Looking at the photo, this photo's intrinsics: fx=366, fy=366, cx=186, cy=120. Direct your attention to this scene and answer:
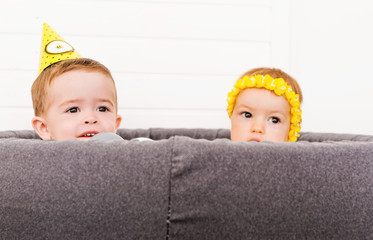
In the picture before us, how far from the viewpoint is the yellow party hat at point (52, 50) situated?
3.83 feet

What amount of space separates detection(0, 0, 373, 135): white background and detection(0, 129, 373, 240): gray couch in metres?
0.89

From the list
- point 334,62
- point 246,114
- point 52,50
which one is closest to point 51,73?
point 52,50

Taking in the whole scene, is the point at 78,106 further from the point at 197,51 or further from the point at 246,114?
the point at 197,51

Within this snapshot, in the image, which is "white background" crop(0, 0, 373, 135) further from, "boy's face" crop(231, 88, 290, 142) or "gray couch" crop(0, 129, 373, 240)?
"gray couch" crop(0, 129, 373, 240)

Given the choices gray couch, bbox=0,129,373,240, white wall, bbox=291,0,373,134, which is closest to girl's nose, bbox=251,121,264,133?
gray couch, bbox=0,129,373,240

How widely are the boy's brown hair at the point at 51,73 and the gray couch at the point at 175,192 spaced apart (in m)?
0.45

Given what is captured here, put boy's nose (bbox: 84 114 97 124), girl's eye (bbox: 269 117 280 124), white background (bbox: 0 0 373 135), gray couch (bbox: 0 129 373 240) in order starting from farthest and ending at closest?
white background (bbox: 0 0 373 135) < girl's eye (bbox: 269 117 280 124) < boy's nose (bbox: 84 114 97 124) < gray couch (bbox: 0 129 373 240)

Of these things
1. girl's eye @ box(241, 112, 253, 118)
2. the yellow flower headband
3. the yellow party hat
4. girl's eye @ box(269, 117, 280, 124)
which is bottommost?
girl's eye @ box(269, 117, 280, 124)

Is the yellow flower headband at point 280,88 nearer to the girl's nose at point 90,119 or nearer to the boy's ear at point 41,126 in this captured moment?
the girl's nose at point 90,119

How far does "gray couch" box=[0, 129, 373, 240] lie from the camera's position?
25.0 inches

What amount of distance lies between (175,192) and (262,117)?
0.55 metres

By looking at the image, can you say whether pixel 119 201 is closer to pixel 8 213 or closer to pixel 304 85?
pixel 8 213

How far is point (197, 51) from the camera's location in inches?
60.9

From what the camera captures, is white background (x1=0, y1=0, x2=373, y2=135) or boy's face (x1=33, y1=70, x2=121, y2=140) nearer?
boy's face (x1=33, y1=70, x2=121, y2=140)
